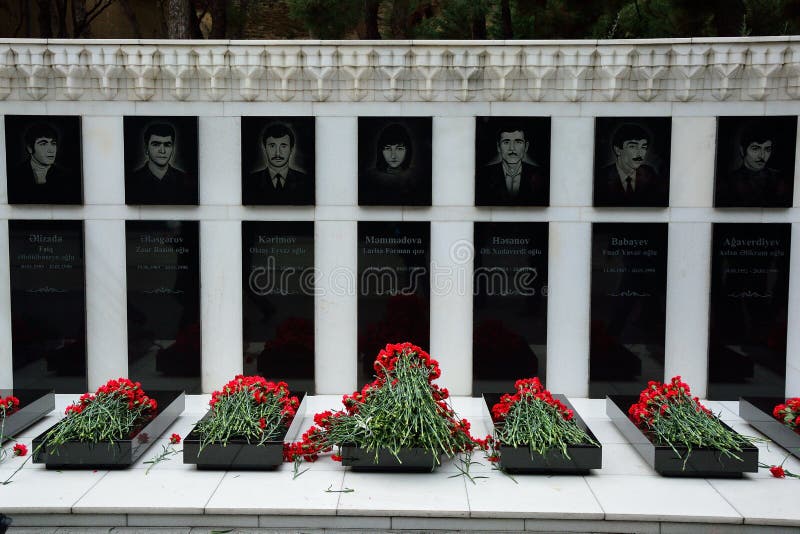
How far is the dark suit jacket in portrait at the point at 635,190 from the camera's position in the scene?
8.91 metres

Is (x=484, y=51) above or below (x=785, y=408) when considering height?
above

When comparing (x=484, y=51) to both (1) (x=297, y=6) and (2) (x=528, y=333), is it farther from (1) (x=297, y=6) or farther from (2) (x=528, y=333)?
(1) (x=297, y=6)

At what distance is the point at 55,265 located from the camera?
357 inches

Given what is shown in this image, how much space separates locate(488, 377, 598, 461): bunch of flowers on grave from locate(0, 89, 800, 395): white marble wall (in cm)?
206

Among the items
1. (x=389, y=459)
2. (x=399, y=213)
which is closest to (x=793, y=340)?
(x=399, y=213)

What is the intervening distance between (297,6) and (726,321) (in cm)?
1134

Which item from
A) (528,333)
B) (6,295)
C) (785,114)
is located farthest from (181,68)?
(785,114)

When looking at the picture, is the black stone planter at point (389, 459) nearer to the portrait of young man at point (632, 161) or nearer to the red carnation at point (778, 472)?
the red carnation at point (778, 472)

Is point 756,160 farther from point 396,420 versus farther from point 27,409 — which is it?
point 27,409

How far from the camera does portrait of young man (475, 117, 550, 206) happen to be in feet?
29.2

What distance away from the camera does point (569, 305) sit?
9109mm

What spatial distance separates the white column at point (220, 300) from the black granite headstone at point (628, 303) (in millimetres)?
4965

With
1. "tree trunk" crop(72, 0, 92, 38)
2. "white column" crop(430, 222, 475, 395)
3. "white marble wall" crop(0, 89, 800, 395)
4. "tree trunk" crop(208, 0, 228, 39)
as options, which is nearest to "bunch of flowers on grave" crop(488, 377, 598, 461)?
"white column" crop(430, 222, 475, 395)

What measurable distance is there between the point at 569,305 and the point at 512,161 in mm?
2152
